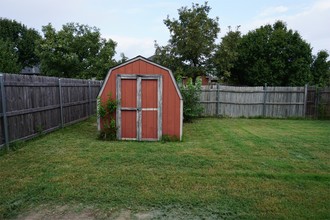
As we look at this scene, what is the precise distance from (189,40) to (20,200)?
60.5 ft

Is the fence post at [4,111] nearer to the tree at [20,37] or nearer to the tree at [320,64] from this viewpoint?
the tree at [20,37]

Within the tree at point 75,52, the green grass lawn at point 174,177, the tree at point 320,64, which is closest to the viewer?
the green grass lawn at point 174,177

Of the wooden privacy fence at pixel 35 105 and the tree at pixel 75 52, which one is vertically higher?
the tree at pixel 75 52

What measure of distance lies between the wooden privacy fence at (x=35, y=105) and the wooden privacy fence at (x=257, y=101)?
6939 mm

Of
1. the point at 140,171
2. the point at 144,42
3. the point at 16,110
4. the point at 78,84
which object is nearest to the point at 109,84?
the point at 16,110

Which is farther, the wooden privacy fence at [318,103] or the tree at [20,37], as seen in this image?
the tree at [20,37]

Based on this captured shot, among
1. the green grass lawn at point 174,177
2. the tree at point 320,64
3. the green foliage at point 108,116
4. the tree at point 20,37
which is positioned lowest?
the green grass lawn at point 174,177

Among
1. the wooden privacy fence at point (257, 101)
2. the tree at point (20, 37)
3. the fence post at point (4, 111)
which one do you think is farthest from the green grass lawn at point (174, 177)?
the tree at point (20, 37)

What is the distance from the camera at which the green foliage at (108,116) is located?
718 centimetres

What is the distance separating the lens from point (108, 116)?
744 cm

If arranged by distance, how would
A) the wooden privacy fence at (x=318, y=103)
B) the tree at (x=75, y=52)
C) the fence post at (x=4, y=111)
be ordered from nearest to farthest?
the fence post at (x=4, y=111) → the wooden privacy fence at (x=318, y=103) → the tree at (x=75, y=52)

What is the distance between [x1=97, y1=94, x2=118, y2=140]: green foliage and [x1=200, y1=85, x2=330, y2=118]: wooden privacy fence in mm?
7349

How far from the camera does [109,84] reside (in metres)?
7.27

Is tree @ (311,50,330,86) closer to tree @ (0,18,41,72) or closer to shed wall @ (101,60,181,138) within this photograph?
shed wall @ (101,60,181,138)
